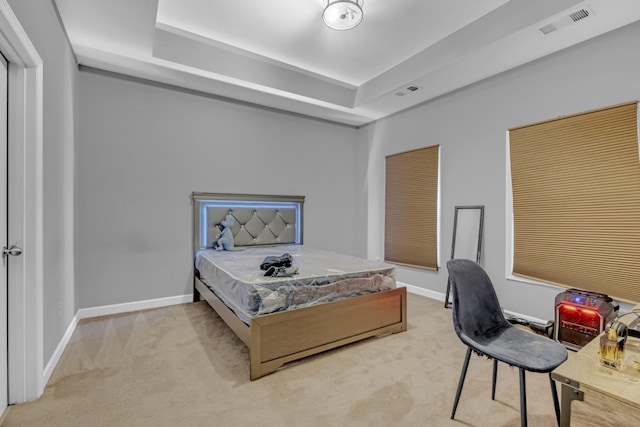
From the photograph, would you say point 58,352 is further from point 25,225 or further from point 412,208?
point 412,208

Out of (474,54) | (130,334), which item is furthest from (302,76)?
(130,334)

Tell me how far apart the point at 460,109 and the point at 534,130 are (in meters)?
0.96

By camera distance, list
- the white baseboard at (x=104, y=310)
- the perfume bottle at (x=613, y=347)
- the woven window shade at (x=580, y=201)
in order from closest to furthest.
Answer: the perfume bottle at (x=613, y=347) → the white baseboard at (x=104, y=310) → the woven window shade at (x=580, y=201)

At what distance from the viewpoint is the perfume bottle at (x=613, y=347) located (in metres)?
1.03

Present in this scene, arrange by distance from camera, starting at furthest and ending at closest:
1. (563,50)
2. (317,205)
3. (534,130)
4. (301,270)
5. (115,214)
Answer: (317,205) → (115,214) → (534,130) → (563,50) → (301,270)

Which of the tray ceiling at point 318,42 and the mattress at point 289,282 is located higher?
the tray ceiling at point 318,42

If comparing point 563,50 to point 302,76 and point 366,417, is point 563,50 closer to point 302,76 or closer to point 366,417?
point 302,76

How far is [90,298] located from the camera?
134 inches

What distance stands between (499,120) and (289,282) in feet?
9.95

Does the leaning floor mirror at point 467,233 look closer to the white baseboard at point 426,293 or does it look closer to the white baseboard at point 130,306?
the white baseboard at point 426,293

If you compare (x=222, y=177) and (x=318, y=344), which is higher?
(x=222, y=177)

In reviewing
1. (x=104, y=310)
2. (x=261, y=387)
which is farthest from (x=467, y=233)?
(x=104, y=310)

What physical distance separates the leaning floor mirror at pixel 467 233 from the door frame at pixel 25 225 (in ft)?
12.3

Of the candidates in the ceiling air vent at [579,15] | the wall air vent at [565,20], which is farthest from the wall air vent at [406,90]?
the ceiling air vent at [579,15]
